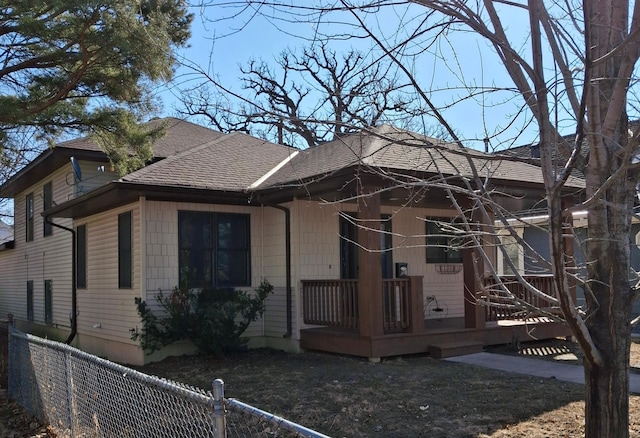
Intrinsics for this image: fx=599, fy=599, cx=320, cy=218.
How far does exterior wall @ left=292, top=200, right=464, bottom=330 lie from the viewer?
11.2 m

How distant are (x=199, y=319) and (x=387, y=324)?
3.17 meters

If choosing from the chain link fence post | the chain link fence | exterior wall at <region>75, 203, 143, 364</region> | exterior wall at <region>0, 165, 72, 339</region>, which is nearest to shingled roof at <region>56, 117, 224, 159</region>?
exterior wall at <region>0, 165, 72, 339</region>

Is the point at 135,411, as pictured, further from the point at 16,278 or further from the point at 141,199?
the point at 16,278

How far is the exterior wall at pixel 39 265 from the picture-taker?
15.5m

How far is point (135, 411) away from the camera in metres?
4.69

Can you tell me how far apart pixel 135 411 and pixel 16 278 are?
18.9 metres

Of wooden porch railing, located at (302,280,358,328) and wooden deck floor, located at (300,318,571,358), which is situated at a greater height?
wooden porch railing, located at (302,280,358,328)

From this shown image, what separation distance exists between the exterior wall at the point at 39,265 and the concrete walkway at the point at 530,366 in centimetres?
1044

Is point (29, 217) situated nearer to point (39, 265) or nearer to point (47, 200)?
point (39, 265)

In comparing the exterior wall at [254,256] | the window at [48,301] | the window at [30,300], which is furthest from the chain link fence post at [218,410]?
the window at [30,300]

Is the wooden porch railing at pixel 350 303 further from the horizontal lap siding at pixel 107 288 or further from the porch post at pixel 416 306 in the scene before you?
the horizontal lap siding at pixel 107 288

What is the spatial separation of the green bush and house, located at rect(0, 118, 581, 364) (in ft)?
1.17

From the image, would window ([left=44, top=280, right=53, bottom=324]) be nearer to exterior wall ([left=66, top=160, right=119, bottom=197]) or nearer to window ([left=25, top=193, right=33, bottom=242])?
window ([left=25, top=193, right=33, bottom=242])

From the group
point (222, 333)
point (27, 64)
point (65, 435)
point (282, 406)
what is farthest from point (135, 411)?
point (27, 64)
